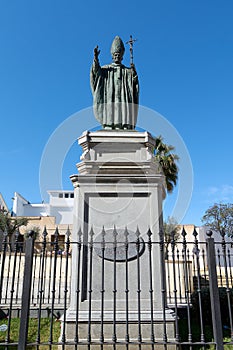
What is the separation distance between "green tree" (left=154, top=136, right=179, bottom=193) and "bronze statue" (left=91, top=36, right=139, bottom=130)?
1498 cm

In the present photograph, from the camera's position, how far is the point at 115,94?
7.62 meters

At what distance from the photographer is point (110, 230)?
5.94 m

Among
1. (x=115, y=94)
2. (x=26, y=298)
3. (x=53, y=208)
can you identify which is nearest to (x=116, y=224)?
(x=26, y=298)

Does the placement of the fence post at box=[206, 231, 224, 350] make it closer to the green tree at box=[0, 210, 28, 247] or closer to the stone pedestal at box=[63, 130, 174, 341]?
the stone pedestal at box=[63, 130, 174, 341]

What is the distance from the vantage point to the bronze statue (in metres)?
7.47

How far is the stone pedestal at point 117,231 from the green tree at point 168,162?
15881 millimetres

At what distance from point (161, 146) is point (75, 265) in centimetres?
A: 1896

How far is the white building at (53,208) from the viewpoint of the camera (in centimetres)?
4900

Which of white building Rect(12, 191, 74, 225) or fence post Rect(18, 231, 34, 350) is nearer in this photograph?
fence post Rect(18, 231, 34, 350)

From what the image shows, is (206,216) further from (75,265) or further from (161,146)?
(75,265)

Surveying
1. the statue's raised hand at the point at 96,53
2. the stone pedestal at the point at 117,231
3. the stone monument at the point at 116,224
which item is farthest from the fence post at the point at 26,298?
the statue's raised hand at the point at 96,53

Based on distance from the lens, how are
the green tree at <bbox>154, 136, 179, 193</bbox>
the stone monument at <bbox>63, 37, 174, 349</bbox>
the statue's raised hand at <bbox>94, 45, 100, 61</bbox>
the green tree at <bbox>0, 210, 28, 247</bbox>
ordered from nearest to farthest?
the stone monument at <bbox>63, 37, 174, 349</bbox> < the statue's raised hand at <bbox>94, 45, 100, 61</bbox> < the green tree at <bbox>154, 136, 179, 193</bbox> < the green tree at <bbox>0, 210, 28, 247</bbox>

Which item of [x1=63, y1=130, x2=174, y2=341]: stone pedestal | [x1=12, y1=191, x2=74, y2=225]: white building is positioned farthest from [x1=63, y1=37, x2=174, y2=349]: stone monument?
[x1=12, y1=191, x2=74, y2=225]: white building

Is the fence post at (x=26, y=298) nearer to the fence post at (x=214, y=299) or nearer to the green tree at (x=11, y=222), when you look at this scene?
the fence post at (x=214, y=299)
